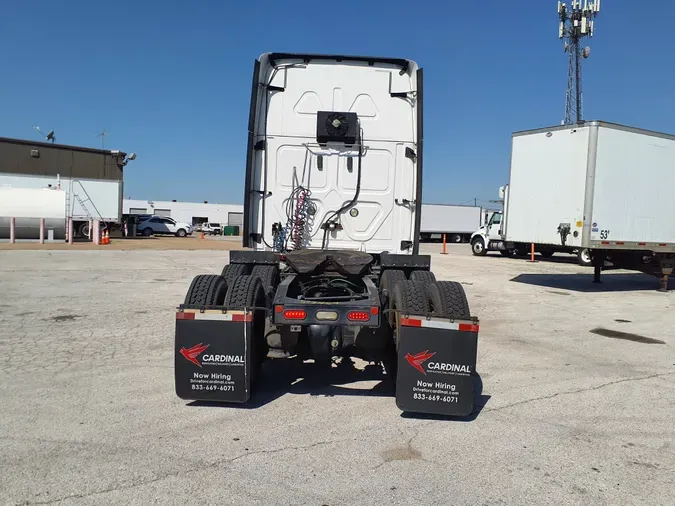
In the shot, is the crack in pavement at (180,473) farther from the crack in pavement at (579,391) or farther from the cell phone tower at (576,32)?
the cell phone tower at (576,32)

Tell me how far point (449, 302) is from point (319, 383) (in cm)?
180

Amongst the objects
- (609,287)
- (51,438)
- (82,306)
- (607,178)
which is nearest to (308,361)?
(51,438)

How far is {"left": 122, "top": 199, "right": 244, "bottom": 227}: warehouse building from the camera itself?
228 ft

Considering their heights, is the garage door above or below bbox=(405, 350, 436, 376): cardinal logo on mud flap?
above

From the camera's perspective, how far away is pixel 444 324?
15.0 feet

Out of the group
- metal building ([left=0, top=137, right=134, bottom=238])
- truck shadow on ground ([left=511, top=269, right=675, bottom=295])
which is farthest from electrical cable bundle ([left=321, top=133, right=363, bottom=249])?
metal building ([left=0, top=137, right=134, bottom=238])

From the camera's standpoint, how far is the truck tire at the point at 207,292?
485cm

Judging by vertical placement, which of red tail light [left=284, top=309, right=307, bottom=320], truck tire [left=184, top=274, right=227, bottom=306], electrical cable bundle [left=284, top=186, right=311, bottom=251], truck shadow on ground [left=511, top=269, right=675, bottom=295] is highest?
electrical cable bundle [left=284, top=186, right=311, bottom=251]

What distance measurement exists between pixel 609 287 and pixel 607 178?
13.7ft

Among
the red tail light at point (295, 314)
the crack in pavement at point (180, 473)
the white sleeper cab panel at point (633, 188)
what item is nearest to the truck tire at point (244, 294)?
the red tail light at point (295, 314)

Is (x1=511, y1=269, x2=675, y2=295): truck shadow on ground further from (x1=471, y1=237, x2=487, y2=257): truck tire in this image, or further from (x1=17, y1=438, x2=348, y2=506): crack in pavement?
(x1=17, y1=438, x2=348, y2=506): crack in pavement

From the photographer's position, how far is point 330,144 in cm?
706

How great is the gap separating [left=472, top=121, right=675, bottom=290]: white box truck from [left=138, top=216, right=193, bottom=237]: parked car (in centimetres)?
3629

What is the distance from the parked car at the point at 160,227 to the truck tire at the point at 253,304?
4279 cm
